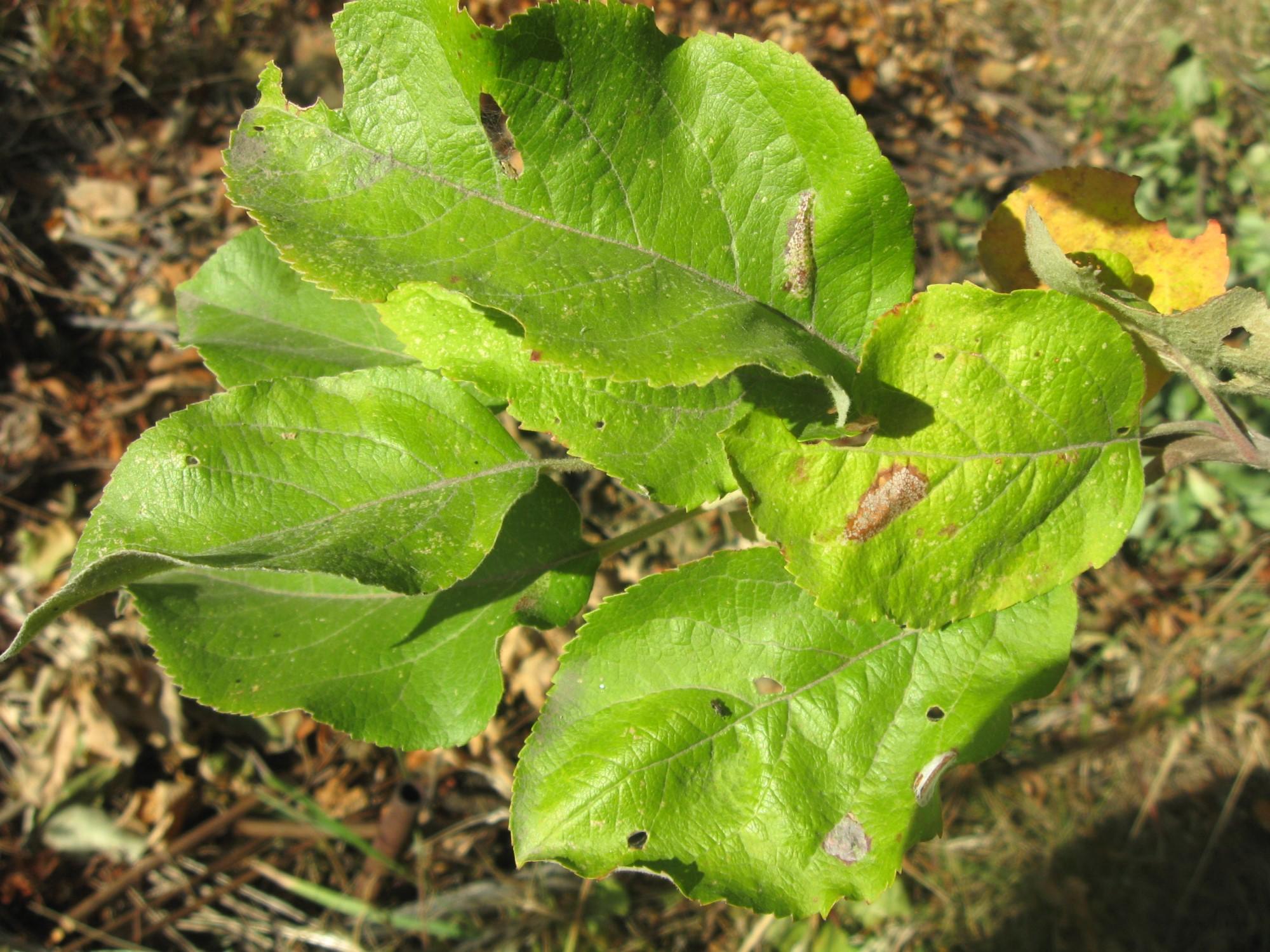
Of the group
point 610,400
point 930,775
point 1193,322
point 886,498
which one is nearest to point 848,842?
point 930,775

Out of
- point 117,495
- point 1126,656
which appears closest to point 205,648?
point 117,495

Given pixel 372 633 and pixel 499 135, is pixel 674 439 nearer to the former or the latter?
pixel 499 135

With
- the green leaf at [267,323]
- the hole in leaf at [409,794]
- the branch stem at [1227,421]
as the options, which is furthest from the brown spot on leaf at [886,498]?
the hole in leaf at [409,794]

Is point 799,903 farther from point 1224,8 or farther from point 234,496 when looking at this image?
point 1224,8

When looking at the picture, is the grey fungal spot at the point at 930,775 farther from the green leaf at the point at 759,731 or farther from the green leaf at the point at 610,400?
the green leaf at the point at 610,400

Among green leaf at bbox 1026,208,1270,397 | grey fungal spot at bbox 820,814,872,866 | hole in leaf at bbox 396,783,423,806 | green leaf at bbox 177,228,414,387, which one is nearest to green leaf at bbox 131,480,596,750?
green leaf at bbox 177,228,414,387
